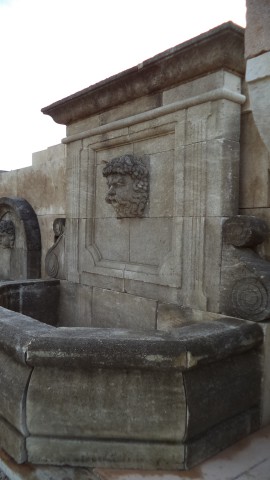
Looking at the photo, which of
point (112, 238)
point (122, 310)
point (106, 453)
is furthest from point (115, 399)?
point (112, 238)

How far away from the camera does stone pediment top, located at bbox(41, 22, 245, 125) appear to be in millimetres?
2270

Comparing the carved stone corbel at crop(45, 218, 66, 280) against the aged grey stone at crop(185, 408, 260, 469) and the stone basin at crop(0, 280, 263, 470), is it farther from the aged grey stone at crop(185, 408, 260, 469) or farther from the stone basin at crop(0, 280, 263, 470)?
the aged grey stone at crop(185, 408, 260, 469)

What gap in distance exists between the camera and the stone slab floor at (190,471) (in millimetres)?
1712

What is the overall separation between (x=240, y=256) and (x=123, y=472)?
1328 mm

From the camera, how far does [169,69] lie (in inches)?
102

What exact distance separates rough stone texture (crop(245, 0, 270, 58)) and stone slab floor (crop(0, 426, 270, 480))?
1919mm

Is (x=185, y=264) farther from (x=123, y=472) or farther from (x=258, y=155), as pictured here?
(x=123, y=472)

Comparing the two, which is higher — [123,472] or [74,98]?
[74,98]

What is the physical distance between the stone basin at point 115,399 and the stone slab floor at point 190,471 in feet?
0.12

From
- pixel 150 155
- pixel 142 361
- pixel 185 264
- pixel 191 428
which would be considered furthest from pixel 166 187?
pixel 191 428

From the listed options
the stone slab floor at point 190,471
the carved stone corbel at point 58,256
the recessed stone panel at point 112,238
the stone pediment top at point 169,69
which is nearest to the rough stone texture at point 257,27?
the stone pediment top at point 169,69

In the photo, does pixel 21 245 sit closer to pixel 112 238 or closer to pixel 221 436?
pixel 112 238

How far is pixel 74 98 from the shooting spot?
3.38 metres

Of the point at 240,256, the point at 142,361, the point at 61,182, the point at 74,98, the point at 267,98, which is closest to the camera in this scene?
the point at 267,98
